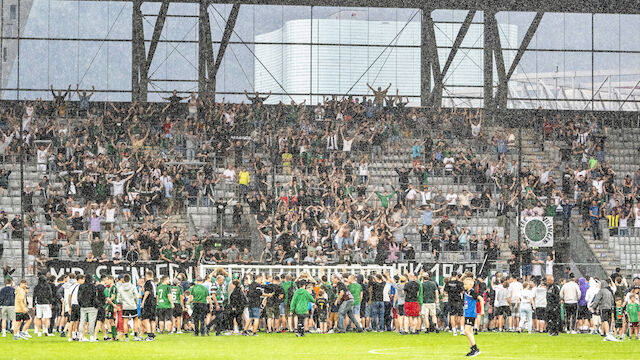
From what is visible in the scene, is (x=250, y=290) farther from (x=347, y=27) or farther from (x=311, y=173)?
(x=347, y=27)

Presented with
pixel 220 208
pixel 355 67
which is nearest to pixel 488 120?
pixel 220 208

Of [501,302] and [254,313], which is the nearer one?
[254,313]

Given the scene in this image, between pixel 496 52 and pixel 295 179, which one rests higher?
pixel 496 52

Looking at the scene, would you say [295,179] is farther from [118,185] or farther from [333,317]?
[333,317]

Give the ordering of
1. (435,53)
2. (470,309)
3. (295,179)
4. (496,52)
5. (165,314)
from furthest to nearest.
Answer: (435,53), (496,52), (295,179), (165,314), (470,309)

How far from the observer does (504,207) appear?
3828 centimetres

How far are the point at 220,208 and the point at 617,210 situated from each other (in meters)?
14.5

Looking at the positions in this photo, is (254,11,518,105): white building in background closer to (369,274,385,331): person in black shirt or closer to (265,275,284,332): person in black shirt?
(369,274,385,331): person in black shirt

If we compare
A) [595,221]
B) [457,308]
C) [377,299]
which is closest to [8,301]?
[377,299]

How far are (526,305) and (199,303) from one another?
8509 millimetres

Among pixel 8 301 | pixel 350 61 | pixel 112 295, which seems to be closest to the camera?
pixel 112 295

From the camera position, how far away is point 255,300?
25734 millimetres

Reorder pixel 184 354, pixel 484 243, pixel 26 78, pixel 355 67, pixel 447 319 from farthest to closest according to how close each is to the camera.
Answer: pixel 355 67 < pixel 26 78 < pixel 484 243 < pixel 447 319 < pixel 184 354

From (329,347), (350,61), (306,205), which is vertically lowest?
(329,347)
